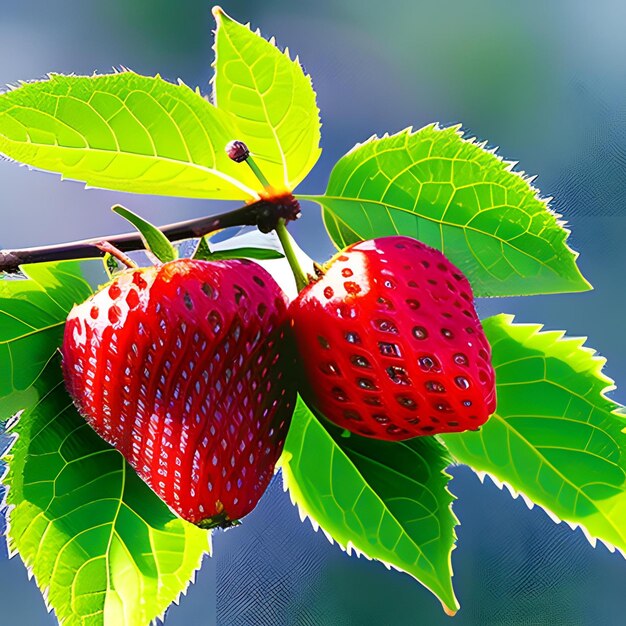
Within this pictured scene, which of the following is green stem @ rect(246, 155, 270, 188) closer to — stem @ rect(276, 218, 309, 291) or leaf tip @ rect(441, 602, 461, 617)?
stem @ rect(276, 218, 309, 291)

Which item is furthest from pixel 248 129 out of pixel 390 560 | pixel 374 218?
pixel 390 560

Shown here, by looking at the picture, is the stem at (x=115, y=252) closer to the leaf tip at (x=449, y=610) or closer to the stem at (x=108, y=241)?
the stem at (x=108, y=241)

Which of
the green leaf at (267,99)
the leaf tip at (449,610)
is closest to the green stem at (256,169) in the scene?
the green leaf at (267,99)

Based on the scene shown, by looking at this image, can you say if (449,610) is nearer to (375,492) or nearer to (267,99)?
(375,492)

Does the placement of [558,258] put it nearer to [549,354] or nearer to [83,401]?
[549,354]

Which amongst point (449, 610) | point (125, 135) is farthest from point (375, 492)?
point (125, 135)

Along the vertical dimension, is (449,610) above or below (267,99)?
below

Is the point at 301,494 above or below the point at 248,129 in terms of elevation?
below
